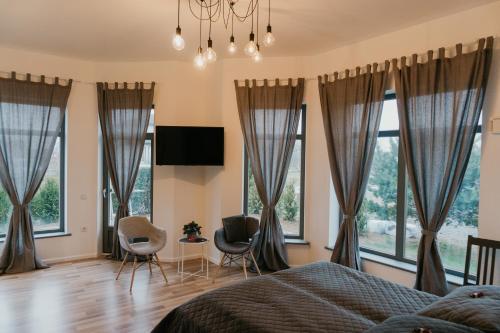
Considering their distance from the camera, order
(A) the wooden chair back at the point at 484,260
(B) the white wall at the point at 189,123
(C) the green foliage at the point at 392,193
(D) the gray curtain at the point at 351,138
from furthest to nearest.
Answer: (B) the white wall at the point at 189,123, (D) the gray curtain at the point at 351,138, (C) the green foliage at the point at 392,193, (A) the wooden chair back at the point at 484,260

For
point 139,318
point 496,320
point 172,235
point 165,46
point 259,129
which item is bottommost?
point 139,318

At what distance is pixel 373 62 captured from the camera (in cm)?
384

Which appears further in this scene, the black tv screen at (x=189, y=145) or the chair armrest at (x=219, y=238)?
the black tv screen at (x=189, y=145)

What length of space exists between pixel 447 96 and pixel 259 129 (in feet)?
7.25

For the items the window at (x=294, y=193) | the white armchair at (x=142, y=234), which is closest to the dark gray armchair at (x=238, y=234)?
the window at (x=294, y=193)

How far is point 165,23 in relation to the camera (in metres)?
3.57

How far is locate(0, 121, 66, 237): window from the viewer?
475 centimetres

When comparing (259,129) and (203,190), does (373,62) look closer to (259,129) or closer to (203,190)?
(259,129)

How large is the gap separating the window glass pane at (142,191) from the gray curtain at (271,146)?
1.55 m

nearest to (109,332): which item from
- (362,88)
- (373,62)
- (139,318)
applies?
(139,318)

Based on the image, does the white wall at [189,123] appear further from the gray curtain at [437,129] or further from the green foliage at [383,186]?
the gray curtain at [437,129]

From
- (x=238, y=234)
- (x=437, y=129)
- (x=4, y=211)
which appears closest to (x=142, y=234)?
(x=238, y=234)

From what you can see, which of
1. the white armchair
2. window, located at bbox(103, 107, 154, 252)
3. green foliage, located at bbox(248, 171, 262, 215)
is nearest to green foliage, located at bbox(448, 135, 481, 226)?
green foliage, located at bbox(248, 171, 262, 215)

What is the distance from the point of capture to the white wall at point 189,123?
4422 mm
